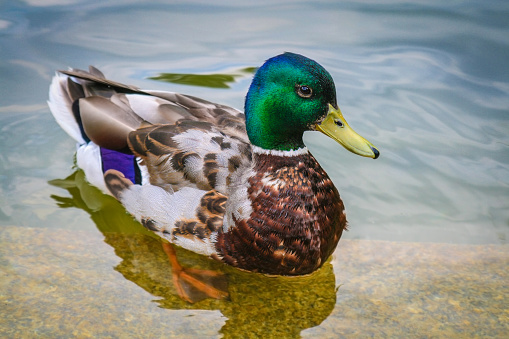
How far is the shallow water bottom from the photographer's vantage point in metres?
3.70

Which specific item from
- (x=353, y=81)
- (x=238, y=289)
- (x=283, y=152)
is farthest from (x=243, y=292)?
(x=353, y=81)

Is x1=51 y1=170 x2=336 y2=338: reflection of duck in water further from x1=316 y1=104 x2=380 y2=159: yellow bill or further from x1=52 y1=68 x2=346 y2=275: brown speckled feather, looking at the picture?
x1=316 y1=104 x2=380 y2=159: yellow bill

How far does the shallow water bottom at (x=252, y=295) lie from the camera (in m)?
3.70

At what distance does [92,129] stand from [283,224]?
5.65 ft

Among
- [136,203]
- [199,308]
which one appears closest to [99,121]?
[136,203]

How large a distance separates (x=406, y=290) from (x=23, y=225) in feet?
9.35

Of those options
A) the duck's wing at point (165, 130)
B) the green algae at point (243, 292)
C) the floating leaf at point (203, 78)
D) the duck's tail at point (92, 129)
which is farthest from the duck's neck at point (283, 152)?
the floating leaf at point (203, 78)

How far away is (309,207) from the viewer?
13.2 feet

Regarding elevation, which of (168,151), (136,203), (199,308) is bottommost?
(199,308)

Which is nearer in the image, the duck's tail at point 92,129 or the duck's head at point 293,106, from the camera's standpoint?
the duck's head at point 293,106

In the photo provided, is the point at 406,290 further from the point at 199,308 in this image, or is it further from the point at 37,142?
the point at 37,142

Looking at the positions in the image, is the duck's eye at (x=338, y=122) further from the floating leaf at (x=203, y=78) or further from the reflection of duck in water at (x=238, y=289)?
the floating leaf at (x=203, y=78)

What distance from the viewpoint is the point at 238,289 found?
4125mm

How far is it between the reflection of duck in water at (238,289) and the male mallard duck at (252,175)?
16 centimetres
